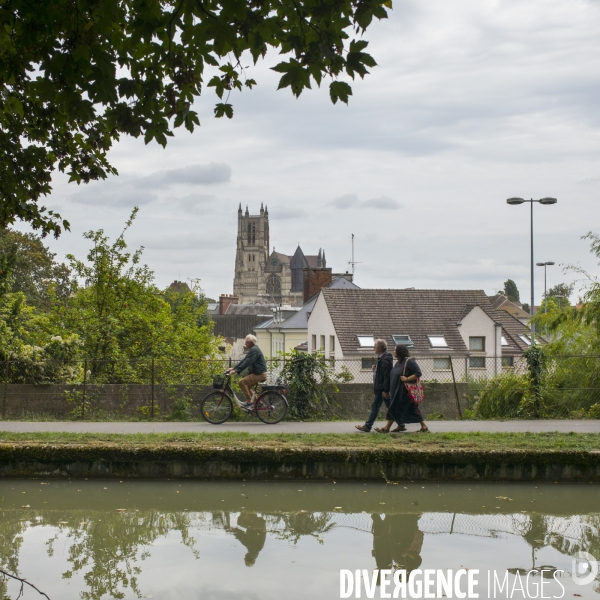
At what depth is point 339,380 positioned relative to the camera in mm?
17531

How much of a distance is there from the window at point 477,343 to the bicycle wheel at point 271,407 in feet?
107

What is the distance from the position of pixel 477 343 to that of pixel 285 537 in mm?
40358

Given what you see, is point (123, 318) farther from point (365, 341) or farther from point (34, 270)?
point (34, 270)

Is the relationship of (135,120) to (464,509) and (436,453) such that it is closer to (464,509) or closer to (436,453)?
(464,509)

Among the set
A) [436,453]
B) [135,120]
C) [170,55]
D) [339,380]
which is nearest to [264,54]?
[170,55]

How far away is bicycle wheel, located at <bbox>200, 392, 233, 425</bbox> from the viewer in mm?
15820

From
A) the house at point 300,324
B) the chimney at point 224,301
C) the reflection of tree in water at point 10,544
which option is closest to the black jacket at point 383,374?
the reflection of tree in water at point 10,544

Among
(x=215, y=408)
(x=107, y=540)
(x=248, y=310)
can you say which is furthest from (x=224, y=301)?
(x=107, y=540)

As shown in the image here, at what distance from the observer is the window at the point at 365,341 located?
4338 cm

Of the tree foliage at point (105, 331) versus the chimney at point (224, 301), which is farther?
the chimney at point (224, 301)

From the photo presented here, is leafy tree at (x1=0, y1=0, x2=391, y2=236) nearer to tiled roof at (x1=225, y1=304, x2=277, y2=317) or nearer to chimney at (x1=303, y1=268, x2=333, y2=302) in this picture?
chimney at (x1=303, y1=268, x2=333, y2=302)

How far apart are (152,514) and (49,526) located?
1.12 m

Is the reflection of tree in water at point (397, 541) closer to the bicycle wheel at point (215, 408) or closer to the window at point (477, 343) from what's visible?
the bicycle wheel at point (215, 408)

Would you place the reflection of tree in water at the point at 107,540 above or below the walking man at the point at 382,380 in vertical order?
below
